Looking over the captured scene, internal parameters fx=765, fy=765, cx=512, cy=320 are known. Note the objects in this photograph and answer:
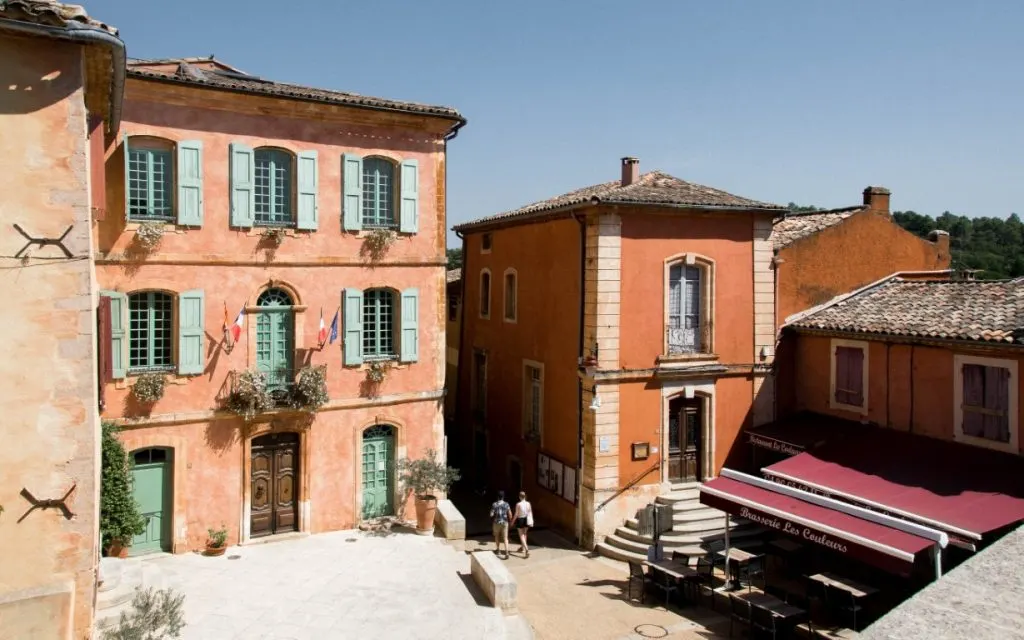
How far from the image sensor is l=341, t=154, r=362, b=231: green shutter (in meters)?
16.7

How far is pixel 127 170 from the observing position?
14.7 metres

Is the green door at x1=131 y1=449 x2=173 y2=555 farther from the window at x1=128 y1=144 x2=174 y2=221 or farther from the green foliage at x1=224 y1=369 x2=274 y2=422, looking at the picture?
the window at x1=128 y1=144 x2=174 y2=221

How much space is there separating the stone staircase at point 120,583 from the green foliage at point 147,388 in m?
3.02

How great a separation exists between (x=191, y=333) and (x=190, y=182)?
3.02 meters

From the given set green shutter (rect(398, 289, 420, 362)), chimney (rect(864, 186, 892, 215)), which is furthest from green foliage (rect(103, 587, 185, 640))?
chimney (rect(864, 186, 892, 215))

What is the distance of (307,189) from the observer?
16328 mm

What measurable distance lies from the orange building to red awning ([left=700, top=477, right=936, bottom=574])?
301 cm

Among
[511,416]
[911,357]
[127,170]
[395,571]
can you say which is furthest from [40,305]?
[911,357]

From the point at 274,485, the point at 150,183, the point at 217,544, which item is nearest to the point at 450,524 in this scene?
the point at 274,485

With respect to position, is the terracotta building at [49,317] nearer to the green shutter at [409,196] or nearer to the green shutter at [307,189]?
the green shutter at [307,189]

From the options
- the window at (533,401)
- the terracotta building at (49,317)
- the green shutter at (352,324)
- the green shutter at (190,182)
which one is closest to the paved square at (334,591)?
the terracotta building at (49,317)

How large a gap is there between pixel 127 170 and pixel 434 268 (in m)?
6.60

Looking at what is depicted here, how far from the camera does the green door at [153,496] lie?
49.6 ft

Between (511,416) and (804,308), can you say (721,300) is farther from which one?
(511,416)
